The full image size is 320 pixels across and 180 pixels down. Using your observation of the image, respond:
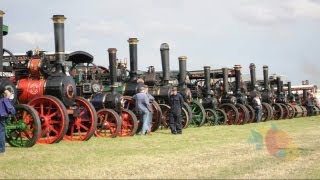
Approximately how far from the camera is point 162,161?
5.87 m

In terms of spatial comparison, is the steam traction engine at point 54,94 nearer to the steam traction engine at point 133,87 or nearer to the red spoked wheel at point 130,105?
the red spoked wheel at point 130,105

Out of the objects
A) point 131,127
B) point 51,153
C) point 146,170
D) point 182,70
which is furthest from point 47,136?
point 182,70

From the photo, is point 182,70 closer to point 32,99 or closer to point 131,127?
point 131,127

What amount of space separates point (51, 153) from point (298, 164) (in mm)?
3154

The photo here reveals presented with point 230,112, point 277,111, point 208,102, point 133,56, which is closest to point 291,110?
point 277,111

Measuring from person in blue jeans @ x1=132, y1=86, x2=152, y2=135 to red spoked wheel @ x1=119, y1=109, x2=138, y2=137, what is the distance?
0.27 m

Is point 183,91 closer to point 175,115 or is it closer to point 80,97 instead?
point 175,115

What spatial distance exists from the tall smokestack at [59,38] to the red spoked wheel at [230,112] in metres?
8.97

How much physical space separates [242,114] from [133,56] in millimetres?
6565

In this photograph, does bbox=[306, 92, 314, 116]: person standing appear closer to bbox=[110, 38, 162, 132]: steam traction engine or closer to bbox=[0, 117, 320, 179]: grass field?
bbox=[110, 38, 162, 132]: steam traction engine

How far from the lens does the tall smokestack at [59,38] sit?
8.85m

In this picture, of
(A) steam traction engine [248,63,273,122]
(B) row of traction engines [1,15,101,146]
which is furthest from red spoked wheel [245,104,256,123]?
(B) row of traction engines [1,15,101,146]

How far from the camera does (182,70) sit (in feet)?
48.3

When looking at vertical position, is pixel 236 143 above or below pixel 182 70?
below
